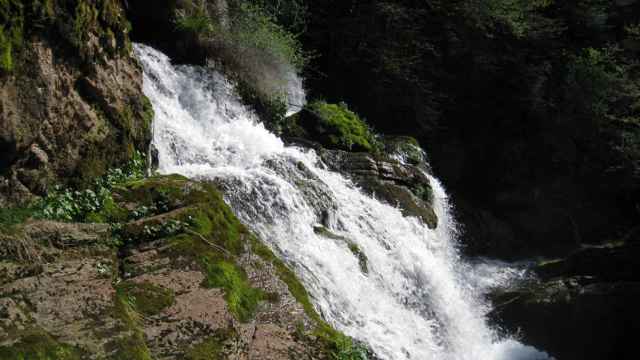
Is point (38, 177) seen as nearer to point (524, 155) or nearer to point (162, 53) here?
point (162, 53)

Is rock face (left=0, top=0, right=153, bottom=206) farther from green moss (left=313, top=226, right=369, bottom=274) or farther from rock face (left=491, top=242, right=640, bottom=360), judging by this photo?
rock face (left=491, top=242, right=640, bottom=360)

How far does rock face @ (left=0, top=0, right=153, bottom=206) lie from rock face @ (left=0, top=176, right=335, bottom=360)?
0.95m

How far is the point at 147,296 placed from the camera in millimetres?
4539

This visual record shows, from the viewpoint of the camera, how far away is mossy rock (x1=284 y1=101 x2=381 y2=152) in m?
13.4

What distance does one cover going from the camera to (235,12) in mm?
14211

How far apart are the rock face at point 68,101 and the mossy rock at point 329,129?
5434 millimetres

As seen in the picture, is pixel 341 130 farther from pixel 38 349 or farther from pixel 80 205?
pixel 38 349

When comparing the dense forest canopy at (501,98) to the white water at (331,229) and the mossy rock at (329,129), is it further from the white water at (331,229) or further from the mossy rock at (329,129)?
the white water at (331,229)

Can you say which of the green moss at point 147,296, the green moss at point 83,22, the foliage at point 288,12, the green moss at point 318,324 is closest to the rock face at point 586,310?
the green moss at point 318,324

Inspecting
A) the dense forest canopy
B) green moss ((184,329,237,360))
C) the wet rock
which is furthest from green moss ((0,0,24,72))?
the dense forest canopy

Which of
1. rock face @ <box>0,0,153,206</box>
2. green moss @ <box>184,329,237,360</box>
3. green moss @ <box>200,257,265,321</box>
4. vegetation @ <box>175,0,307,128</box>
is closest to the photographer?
green moss @ <box>184,329,237,360</box>

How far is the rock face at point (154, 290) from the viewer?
3.94 meters

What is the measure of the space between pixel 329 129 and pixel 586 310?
6.34 m

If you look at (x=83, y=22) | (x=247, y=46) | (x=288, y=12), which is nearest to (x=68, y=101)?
(x=83, y=22)
